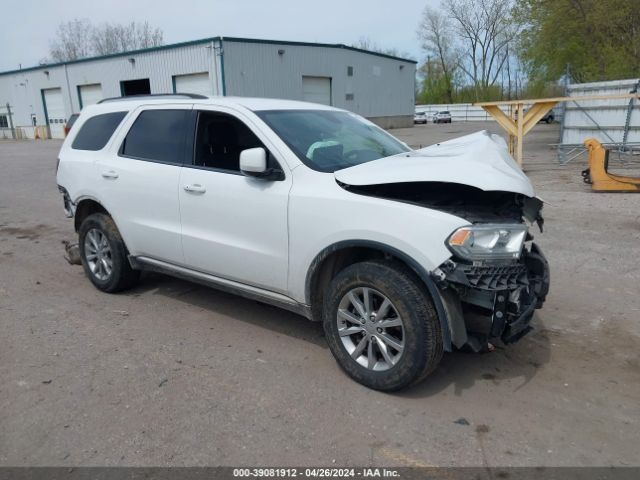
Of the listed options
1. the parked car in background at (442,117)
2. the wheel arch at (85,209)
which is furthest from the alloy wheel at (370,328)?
the parked car in background at (442,117)

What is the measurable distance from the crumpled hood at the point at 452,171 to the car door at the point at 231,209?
61cm

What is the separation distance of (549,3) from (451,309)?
2110cm

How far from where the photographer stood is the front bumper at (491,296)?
3053 mm

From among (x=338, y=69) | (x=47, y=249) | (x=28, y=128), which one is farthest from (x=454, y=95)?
(x=47, y=249)

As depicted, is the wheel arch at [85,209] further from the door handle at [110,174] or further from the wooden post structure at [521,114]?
the wooden post structure at [521,114]

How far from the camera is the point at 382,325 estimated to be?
337 cm

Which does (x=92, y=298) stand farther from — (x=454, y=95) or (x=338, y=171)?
(x=454, y=95)

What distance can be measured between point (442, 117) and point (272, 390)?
173 ft

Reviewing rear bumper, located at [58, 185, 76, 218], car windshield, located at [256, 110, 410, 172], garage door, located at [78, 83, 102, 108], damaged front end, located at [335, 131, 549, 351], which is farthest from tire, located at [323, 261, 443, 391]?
garage door, located at [78, 83, 102, 108]

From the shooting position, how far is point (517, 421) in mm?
3115

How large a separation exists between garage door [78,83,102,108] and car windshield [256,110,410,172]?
118 ft

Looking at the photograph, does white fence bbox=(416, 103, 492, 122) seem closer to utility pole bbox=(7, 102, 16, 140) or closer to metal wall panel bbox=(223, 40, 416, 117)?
metal wall panel bbox=(223, 40, 416, 117)

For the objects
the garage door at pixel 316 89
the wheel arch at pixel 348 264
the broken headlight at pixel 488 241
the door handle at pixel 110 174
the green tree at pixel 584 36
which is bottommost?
the wheel arch at pixel 348 264

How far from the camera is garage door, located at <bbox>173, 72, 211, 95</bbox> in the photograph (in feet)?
94.4
